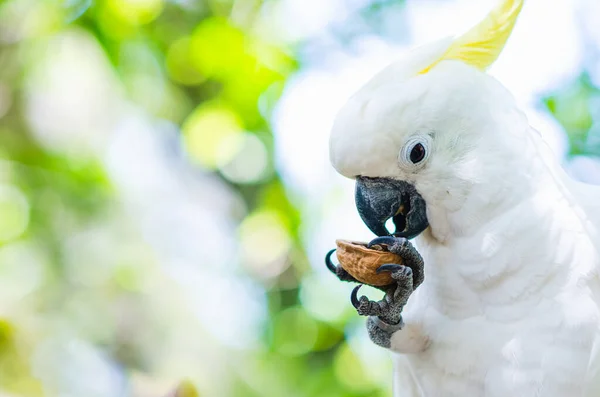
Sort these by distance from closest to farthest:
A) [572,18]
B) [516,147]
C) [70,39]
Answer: [516,147] → [572,18] → [70,39]

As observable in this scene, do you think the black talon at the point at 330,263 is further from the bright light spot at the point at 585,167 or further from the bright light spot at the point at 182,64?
the bright light spot at the point at 182,64

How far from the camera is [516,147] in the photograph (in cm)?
128

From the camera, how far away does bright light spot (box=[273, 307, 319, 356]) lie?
11.9 ft

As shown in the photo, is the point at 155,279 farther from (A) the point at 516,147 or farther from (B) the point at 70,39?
(A) the point at 516,147

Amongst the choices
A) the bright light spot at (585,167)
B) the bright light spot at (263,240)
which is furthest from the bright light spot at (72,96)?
the bright light spot at (585,167)

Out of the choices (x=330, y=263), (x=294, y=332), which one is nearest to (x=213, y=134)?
(x=294, y=332)

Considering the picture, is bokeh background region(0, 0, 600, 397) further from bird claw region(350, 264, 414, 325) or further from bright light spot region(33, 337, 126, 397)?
bird claw region(350, 264, 414, 325)

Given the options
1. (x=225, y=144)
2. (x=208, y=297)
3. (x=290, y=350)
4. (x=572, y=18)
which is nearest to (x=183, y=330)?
(x=208, y=297)

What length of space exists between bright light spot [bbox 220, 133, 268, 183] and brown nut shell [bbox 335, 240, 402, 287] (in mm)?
2283

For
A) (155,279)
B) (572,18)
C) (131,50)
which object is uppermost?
(572,18)

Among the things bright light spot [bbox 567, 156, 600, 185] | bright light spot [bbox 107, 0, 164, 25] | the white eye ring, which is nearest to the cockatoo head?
the white eye ring

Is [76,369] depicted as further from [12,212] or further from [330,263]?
[330,263]

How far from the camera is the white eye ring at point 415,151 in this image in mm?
1261

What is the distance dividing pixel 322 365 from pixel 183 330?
751mm
